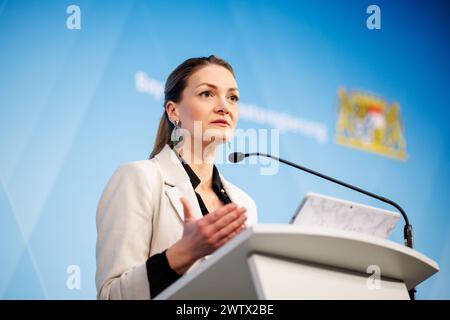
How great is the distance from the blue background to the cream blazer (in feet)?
2.09

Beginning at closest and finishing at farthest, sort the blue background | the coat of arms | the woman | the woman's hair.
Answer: the woman
the woman's hair
the blue background
the coat of arms

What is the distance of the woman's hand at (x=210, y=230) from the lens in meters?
1.33

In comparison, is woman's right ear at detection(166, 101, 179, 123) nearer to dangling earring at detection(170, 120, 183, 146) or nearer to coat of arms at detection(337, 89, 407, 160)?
dangling earring at detection(170, 120, 183, 146)

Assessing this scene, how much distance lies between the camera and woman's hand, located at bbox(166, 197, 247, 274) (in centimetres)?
133

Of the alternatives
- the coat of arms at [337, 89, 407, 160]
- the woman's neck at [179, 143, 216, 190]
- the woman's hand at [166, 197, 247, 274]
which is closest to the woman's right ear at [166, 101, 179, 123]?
the woman's neck at [179, 143, 216, 190]

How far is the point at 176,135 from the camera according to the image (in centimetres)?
231

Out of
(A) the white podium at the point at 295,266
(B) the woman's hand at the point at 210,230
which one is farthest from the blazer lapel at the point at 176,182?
(A) the white podium at the point at 295,266

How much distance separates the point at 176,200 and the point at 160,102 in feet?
3.14

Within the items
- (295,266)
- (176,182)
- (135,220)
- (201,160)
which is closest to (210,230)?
(295,266)

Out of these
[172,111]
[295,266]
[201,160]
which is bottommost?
[295,266]

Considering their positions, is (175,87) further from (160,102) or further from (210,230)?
(210,230)
